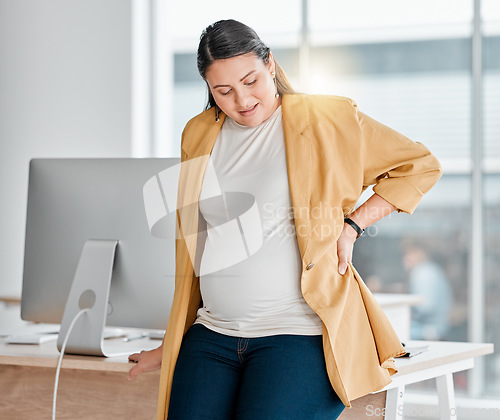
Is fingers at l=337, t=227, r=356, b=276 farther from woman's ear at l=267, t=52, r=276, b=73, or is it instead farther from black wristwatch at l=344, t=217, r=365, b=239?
woman's ear at l=267, t=52, r=276, b=73

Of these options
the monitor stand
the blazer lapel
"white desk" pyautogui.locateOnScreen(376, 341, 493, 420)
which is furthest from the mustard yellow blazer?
the monitor stand

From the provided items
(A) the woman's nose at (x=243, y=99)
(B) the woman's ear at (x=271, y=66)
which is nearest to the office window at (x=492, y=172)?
(B) the woman's ear at (x=271, y=66)

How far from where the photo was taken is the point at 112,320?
171cm

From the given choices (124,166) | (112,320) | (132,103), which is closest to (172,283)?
(112,320)

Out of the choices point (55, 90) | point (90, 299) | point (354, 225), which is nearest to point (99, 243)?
point (90, 299)

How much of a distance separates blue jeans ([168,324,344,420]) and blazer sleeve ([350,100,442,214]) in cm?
37

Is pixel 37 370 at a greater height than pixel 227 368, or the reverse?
pixel 227 368

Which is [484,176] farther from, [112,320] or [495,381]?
[112,320]

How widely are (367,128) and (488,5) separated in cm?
268

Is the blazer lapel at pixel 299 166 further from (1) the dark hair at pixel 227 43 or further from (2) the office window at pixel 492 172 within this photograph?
(2) the office window at pixel 492 172

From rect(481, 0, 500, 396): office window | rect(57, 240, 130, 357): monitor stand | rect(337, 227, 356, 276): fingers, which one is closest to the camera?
rect(337, 227, 356, 276): fingers

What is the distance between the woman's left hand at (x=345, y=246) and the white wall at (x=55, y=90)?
8.60 feet

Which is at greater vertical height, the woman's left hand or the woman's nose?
the woman's nose

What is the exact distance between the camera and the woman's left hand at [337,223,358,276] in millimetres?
1360
